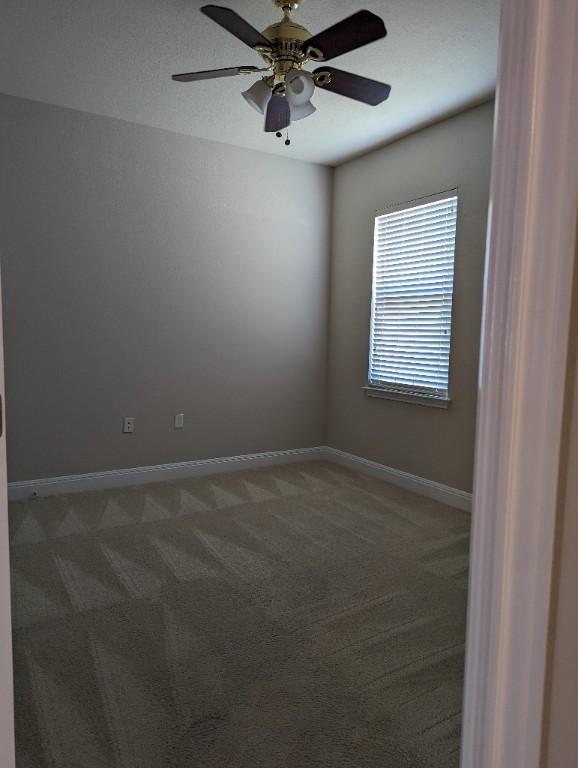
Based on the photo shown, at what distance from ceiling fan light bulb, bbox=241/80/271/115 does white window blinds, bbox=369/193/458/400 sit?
5.61 feet

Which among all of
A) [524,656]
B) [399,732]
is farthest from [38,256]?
[524,656]

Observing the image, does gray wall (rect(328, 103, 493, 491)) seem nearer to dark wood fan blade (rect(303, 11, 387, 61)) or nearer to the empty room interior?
the empty room interior

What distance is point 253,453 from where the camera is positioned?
15.2 ft

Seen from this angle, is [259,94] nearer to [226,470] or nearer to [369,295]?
[369,295]

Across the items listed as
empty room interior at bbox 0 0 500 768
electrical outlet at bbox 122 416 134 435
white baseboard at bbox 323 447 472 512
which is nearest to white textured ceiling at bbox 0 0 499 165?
empty room interior at bbox 0 0 500 768

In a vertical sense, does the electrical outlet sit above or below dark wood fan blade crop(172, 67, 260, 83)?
below

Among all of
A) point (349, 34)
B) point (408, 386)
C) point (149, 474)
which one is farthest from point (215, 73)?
point (149, 474)

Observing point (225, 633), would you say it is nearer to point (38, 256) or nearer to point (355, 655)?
point (355, 655)

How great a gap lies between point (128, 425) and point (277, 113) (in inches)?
101

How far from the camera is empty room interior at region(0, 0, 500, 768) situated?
5.78 ft

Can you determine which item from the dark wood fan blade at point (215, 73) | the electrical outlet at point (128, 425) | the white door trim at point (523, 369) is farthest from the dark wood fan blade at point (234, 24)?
the electrical outlet at point (128, 425)

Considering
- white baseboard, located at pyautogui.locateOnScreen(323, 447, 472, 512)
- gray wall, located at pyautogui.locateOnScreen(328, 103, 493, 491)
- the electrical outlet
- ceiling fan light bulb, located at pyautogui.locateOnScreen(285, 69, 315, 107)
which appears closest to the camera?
ceiling fan light bulb, located at pyautogui.locateOnScreen(285, 69, 315, 107)

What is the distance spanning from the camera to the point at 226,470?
4484mm

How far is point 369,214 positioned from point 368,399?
5.25ft
